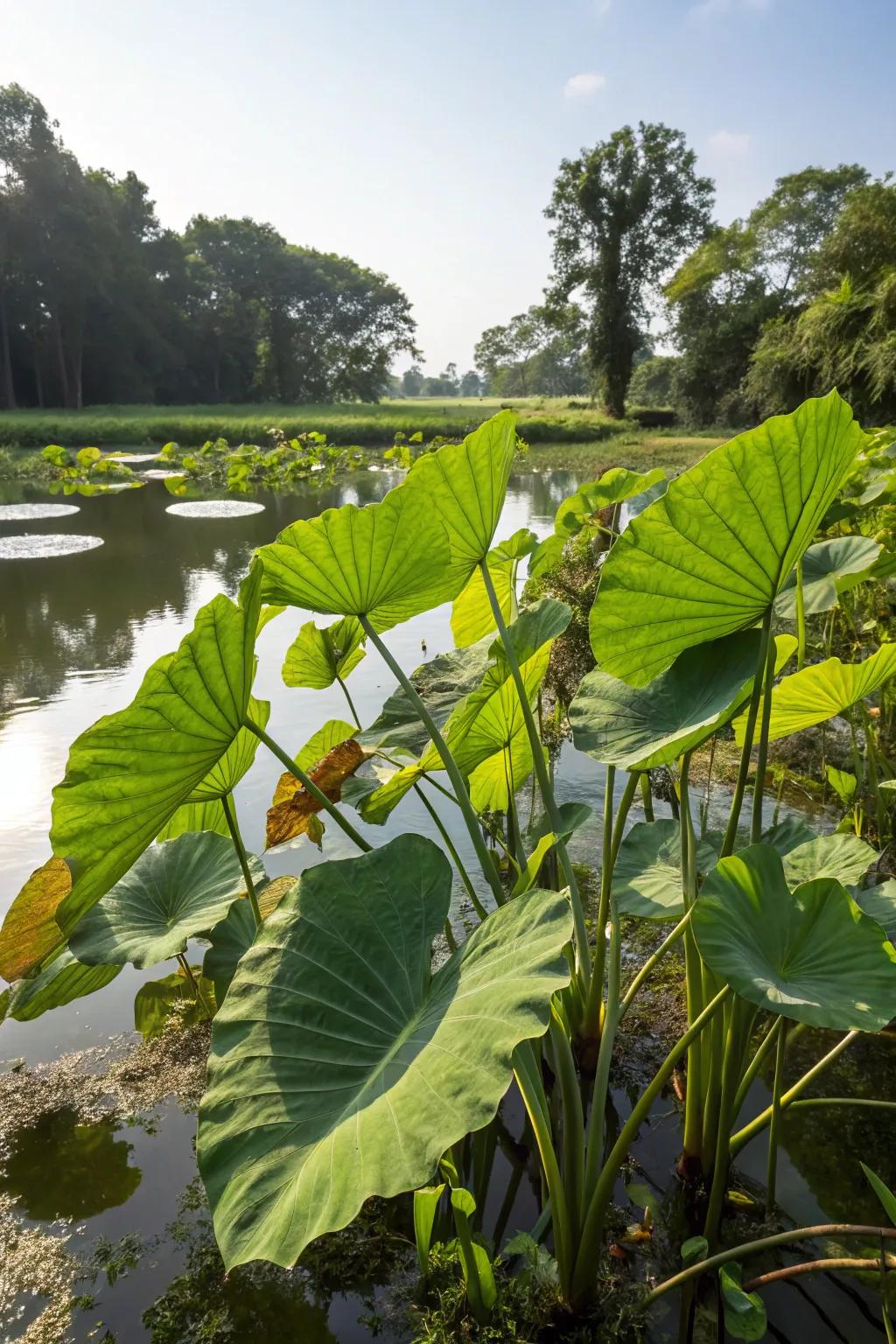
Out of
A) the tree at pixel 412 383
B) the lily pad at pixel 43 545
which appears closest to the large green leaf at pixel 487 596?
the lily pad at pixel 43 545

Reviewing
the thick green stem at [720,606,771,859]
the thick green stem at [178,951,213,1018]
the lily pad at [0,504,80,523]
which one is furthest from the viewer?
the lily pad at [0,504,80,523]

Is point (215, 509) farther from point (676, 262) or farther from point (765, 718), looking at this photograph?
point (676, 262)

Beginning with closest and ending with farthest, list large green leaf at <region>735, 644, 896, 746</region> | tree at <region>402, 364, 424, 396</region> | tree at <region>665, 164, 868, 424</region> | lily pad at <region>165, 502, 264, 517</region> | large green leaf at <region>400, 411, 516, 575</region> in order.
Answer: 1. large green leaf at <region>400, 411, 516, 575</region>
2. large green leaf at <region>735, 644, 896, 746</region>
3. lily pad at <region>165, 502, 264, 517</region>
4. tree at <region>665, 164, 868, 424</region>
5. tree at <region>402, 364, 424, 396</region>

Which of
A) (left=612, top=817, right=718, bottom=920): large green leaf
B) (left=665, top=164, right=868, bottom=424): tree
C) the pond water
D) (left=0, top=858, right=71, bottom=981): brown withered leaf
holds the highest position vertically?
(left=665, top=164, right=868, bottom=424): tree

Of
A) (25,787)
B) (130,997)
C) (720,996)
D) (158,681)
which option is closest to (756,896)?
(720,996)

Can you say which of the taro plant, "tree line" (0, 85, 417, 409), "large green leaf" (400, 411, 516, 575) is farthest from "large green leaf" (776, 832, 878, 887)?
"tree line" (0, 85, 417, 409)

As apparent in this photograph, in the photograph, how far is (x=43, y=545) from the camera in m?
5.74

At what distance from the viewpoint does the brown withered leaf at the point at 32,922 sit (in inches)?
33.4

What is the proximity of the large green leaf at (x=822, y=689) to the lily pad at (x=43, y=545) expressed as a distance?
5.39m

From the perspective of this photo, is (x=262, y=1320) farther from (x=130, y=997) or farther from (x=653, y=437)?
(x=653, y=437)

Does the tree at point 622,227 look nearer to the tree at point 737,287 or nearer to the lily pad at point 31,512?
the tree at point 737,287

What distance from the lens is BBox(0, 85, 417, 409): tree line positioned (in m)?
18.8

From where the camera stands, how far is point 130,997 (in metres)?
1.55

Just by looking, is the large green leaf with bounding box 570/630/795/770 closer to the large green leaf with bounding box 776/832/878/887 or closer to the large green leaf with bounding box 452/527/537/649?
the large green leaf with bounding box 776/832/878/887
